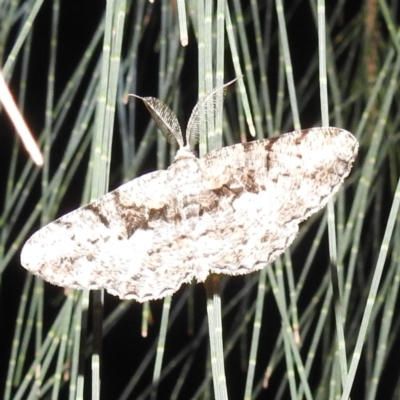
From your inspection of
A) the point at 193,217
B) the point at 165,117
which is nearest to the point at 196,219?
the point at 193,217

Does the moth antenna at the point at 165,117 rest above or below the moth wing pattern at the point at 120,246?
above

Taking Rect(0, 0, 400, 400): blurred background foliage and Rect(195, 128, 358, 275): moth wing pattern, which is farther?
Rect(0, 0, 400, 400): blurred background foliage

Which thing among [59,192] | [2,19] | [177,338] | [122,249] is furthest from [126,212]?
[177,338]

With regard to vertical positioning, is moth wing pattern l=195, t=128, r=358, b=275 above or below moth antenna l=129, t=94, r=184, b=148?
below

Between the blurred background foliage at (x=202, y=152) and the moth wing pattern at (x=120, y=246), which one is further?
the blurred background foliage at (x=202, y=152)

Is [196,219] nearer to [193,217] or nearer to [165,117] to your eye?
[193,217]
